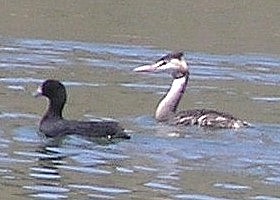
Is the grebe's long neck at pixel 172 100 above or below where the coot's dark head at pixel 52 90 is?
above

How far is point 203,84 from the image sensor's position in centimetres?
1953

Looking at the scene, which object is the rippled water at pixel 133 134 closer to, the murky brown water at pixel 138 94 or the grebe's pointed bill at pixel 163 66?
the murky brown water at pixel 138 94

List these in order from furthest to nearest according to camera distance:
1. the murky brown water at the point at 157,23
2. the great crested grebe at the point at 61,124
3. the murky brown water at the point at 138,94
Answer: the murky brown water at the point at 157,23, the great crested grebe at the point at 61,124, the murky brown water at the point at 138,94

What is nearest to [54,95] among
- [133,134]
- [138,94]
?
[133,134]

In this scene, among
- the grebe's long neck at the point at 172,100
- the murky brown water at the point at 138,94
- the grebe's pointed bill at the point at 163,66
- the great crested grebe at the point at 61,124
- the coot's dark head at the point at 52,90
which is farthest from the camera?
the grebe's pointed bill at the point at 163,66

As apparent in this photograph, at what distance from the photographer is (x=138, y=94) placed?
18484mm

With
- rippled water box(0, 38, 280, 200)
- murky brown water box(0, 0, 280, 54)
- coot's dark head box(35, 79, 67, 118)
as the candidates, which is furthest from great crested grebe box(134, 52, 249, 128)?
murky brown water box(0, 0, 280, 54)

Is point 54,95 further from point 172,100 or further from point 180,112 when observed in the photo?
point 172,100

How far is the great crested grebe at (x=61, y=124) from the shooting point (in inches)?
619

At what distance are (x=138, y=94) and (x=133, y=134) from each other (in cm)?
255

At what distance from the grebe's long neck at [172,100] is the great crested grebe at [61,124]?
109 centimetres

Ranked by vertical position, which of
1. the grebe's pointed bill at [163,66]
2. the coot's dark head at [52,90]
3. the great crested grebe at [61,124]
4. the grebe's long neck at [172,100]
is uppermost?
the grebe's pointed bill at [163,66]

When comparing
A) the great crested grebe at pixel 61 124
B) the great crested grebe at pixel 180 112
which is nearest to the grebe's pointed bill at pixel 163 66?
the great crested grebe at pixel 180 112

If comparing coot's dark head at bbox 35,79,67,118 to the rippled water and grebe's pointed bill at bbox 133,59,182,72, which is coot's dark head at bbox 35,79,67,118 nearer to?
the rippled water
